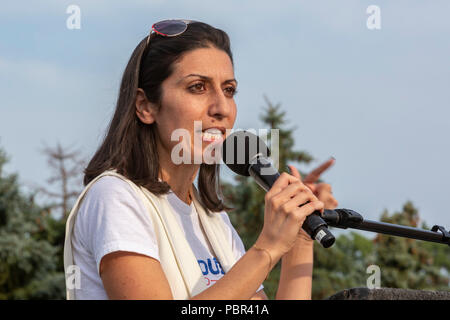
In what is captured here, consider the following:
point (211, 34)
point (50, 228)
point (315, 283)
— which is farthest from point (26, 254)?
point (211, 34)

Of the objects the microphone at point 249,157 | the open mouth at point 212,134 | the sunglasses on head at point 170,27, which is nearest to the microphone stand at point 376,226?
the microphone at point 249,157

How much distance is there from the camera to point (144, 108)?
114 inches

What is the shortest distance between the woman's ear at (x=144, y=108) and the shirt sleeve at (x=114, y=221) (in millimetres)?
509

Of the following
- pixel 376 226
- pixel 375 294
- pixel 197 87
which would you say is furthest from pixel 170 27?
pixel 375 294

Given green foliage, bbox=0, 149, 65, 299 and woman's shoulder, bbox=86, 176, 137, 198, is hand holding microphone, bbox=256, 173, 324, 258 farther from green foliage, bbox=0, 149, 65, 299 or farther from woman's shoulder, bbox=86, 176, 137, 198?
green foliage, bbox=0, 149, 65, 299

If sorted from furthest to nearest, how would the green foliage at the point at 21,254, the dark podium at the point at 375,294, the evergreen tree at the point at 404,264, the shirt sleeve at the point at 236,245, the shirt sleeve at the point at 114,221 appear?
the green foliage at the point at 21,254 → the evergreen tree at the point at 404,264 → the shirt sleeve at the point at 236,245 → the shirt sleeve at the point at 114,221 → the dark podium at the point at 375,294

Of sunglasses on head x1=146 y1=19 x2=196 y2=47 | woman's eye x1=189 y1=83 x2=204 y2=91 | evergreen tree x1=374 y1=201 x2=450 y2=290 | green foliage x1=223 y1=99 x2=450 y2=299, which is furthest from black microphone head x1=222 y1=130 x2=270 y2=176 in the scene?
evergreen tree x1=374 y1=201 x2=450 y2=290

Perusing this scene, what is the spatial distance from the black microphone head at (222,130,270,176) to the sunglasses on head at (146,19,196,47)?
2.22 feet

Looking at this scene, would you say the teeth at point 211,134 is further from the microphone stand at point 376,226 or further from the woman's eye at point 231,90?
the microphone stand at point 376,226

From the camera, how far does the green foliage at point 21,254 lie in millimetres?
17172

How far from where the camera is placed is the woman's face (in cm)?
268
